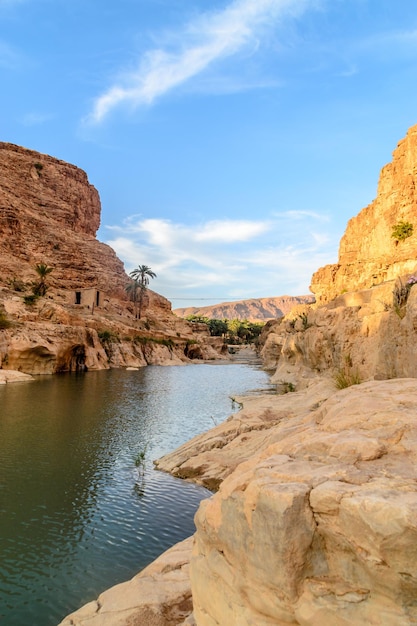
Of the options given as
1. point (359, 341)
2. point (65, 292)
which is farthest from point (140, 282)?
point (359, 341)

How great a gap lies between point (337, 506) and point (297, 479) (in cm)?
44

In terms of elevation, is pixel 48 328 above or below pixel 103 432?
above

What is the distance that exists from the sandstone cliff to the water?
17.7m

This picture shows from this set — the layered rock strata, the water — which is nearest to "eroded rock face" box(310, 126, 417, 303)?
the water

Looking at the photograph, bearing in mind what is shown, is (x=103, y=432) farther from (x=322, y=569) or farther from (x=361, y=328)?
(x=322, y=569)

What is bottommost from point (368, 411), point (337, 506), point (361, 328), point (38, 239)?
point (337, 506)

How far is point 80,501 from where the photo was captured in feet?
29.6

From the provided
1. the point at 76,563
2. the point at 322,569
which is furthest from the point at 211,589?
the point at 76,563

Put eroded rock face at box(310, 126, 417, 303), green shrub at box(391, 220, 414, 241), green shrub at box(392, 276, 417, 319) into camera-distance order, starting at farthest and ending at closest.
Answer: green shrub at box(391, 220, 414, 241), eroded rock face at box(310, 126, 417, 303), green shrub at box(392, 276, 417, 319)

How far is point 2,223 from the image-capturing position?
70.7 meters

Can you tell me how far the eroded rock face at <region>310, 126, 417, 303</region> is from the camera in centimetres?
5147

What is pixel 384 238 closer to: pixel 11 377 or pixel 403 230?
pixel 403 230

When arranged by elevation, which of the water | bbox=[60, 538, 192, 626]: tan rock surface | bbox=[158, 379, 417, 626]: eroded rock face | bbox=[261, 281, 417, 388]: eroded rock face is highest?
bbox=[261, 281, 417, 388]: eroded rock face

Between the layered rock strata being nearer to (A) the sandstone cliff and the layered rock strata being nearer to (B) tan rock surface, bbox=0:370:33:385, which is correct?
(B) tan rock surface, bbox=0:370:33:385
